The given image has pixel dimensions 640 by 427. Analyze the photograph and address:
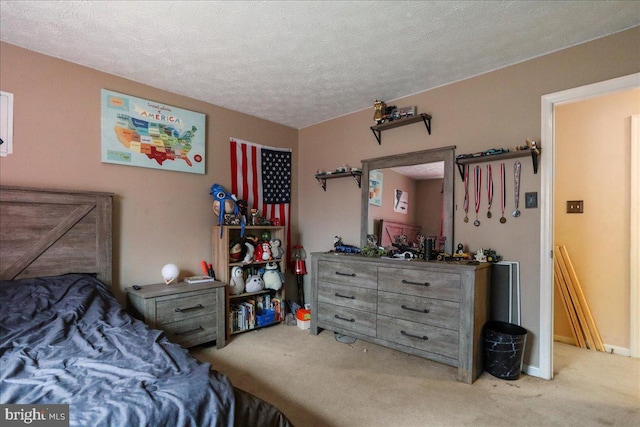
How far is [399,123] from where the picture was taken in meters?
3.20

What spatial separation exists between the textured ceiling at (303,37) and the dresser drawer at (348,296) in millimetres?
1936

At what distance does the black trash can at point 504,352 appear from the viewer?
2.30 metres

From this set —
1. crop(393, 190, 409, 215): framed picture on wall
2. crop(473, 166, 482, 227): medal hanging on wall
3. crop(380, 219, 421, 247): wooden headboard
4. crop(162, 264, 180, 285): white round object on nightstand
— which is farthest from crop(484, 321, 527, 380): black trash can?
crop(162, 264, 180, 285): white round object on nightstand

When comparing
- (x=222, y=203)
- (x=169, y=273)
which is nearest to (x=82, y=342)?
(x=169, y=273)

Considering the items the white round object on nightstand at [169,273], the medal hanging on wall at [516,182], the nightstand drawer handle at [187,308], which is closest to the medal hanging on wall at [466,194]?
the medal hanging on wall at [516,182]

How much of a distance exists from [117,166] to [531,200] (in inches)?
138

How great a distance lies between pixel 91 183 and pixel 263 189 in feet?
5.76

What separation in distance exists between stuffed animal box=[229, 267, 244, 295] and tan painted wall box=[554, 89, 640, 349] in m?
3.27

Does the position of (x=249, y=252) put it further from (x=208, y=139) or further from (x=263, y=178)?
(x=208, y=139)

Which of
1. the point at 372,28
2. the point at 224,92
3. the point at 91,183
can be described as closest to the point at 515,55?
the point at 372,28

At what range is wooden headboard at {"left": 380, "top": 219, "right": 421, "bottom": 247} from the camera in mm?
3131

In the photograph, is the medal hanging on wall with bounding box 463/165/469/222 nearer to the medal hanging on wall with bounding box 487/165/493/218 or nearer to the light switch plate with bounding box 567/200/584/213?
the medal hanging on wall with bounding box 487/165/493/218

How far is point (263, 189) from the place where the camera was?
3.92 m

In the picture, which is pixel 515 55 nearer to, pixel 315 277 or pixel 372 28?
pixel 372 28
